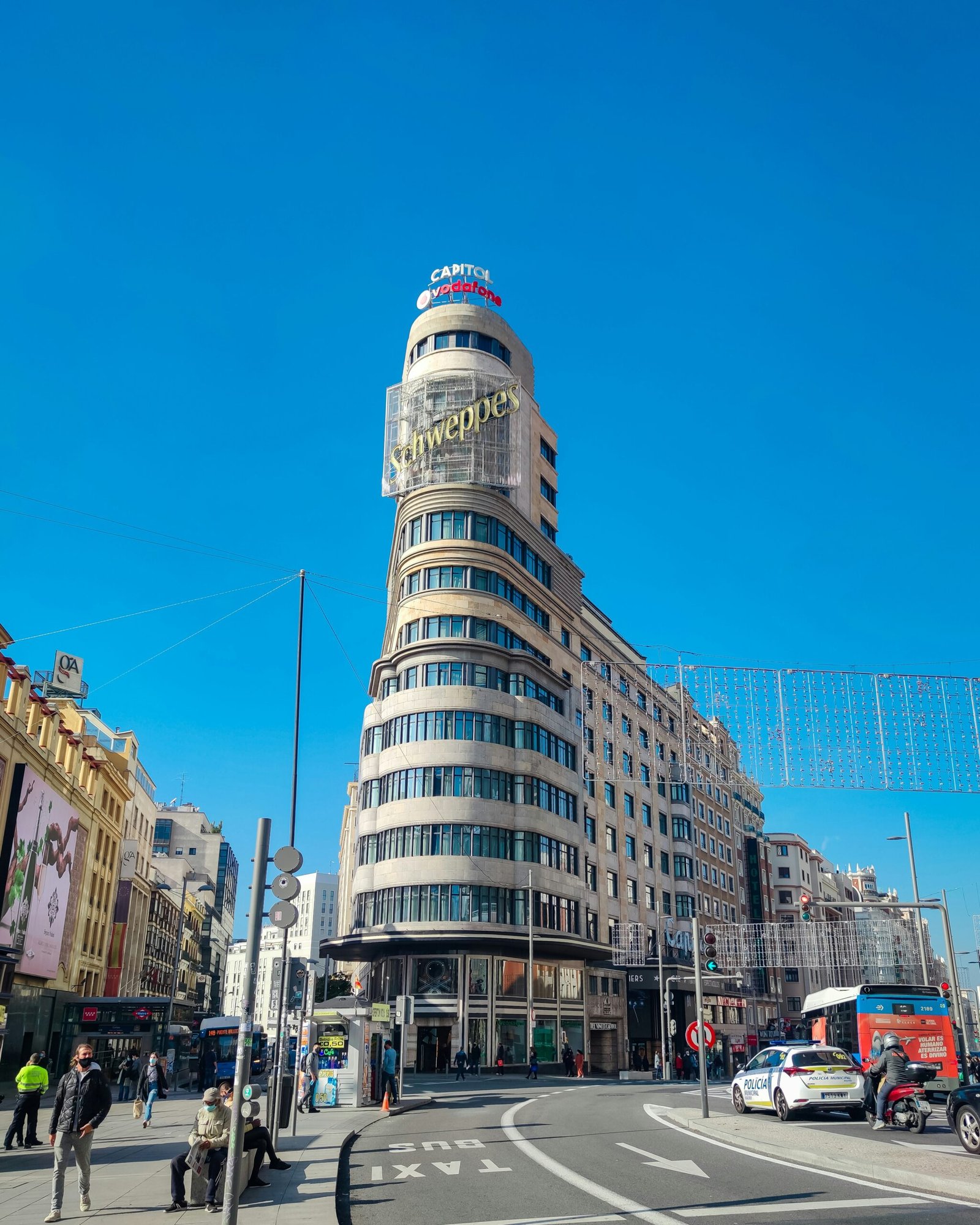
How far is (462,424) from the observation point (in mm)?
60812

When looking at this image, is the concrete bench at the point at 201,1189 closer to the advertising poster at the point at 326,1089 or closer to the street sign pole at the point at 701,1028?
the street sign pole at the point at 701,1028

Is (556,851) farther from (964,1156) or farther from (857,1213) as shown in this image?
(857,1213)

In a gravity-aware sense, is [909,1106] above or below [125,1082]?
above

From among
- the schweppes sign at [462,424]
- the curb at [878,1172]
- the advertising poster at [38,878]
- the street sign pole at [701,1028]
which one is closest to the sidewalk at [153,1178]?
the curb at [878,1172]

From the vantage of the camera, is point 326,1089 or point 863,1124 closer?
point 863,1124

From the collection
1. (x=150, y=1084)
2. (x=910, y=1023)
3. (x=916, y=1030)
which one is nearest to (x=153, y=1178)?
(x=150, y=1084)

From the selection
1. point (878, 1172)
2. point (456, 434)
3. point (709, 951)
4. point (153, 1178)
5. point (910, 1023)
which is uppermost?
point (456, 434)

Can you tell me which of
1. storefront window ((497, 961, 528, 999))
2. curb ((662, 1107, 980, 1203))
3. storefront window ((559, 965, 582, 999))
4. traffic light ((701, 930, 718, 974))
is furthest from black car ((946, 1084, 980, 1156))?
storefront window ((559, 965, 582, 999))

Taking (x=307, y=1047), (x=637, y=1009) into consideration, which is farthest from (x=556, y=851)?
(x=307, y=1047)

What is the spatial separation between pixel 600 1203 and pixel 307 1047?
772 inches

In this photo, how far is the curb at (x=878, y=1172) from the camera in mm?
11867

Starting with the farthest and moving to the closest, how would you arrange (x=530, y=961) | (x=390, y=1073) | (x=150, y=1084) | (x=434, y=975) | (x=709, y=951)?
(x=434, y=975)
(x=530, y=961)
(x=390, y=1073)
(x=709, y=951)
(x=150, y=1084)

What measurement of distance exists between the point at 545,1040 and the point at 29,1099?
1584 inches

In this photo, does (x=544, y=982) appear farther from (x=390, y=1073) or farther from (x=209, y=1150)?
(x=209, y=1150)
